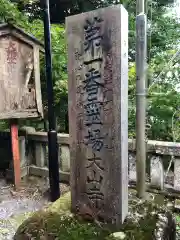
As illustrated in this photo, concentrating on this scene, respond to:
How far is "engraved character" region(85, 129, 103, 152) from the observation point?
226cm

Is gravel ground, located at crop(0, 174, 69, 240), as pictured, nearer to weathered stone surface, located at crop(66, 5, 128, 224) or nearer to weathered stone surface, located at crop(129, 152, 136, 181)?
weathered stone surface, located at crop(129, 152, 136, 181)

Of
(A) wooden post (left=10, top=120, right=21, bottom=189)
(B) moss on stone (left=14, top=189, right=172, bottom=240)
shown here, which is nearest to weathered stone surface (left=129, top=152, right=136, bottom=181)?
(B) moss on stone (left=14, top=189, right=172, bottom=240)

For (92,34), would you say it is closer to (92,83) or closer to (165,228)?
(92,83)

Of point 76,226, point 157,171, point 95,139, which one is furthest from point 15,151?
point 157,171

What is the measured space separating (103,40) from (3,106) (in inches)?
92.6

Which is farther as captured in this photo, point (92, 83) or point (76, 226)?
point (76, 226)

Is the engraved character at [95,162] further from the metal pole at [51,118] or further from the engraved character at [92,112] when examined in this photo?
the metal pole at [51,118]

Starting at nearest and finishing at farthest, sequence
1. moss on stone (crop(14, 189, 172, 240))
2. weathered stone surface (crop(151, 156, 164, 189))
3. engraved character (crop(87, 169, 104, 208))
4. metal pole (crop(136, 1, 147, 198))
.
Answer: moss on stone (crop(14, 189, 172, 240)), engraved character (crop(87, 169, 104, 208)), metal pole (crop(136, 1, 147, 198)), weathered stone surface (crop(151, 156, 164, 189))

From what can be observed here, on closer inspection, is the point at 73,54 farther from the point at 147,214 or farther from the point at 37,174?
the point at 37,174

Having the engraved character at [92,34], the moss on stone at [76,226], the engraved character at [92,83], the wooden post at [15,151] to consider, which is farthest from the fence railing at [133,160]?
the engraved character at [92,34]

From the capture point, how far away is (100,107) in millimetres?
2225

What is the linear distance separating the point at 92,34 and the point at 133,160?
2173mm

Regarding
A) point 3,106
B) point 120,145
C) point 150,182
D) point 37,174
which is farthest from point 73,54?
point 37,174

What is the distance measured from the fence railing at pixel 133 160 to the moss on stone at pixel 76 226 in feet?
2.95
